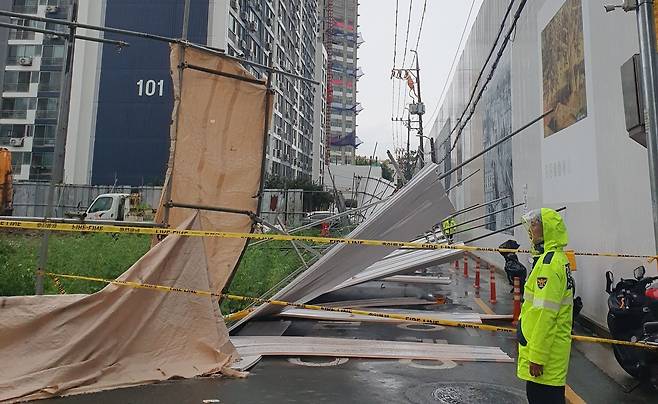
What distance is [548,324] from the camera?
3.02m

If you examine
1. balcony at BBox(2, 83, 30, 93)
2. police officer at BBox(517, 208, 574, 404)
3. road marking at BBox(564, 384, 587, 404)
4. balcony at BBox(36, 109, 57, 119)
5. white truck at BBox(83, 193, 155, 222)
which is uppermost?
balcony at BBox(2, 83, 30, 93)

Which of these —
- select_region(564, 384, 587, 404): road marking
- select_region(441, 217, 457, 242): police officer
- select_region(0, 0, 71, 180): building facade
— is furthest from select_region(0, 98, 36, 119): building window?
select_region(564, 384, 587, 404): road marking

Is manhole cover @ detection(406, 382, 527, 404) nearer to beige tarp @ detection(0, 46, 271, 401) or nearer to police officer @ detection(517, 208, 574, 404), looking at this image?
police officer @ detection(517, 208, 574, 404)

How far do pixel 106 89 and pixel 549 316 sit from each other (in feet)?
164

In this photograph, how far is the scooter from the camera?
14.9 ft

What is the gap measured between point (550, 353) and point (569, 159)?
6312 mm

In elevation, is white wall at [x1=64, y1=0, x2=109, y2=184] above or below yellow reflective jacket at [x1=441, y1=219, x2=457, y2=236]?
above

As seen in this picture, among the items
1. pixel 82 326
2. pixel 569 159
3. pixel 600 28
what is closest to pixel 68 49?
pixel 82 326

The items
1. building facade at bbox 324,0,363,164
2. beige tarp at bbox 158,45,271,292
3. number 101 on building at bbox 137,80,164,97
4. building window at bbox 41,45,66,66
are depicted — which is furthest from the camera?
building facade at bbox 324,0,363,164

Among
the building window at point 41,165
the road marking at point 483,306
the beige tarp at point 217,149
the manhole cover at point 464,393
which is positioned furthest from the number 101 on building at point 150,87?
the manhole cover at point 464,393

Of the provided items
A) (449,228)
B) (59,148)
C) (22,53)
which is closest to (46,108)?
(22,53)

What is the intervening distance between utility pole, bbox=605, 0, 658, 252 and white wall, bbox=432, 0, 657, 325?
8.90 ft

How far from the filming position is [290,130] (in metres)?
62.8

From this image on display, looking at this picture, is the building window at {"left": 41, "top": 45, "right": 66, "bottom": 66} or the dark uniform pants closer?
the dark uniform pants
